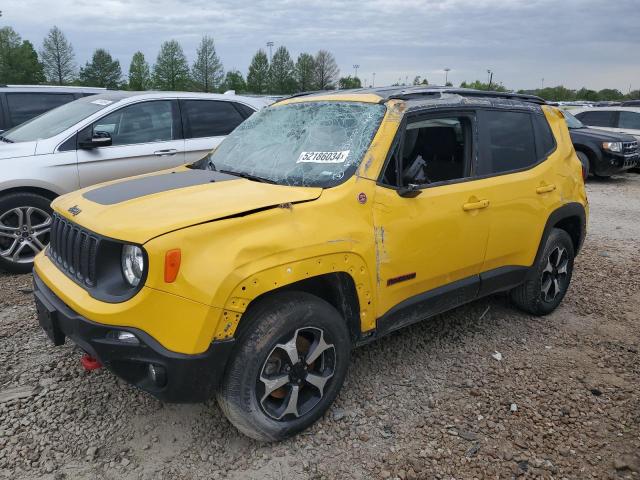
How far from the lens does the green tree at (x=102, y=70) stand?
5938 cm

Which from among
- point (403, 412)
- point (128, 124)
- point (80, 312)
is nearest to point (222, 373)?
point (80, 312)

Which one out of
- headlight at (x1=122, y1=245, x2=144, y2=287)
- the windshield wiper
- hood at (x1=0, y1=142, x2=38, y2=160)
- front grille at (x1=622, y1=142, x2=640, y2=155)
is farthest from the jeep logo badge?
front grille at (x1=622, y1=142, x2=640, y2=155)

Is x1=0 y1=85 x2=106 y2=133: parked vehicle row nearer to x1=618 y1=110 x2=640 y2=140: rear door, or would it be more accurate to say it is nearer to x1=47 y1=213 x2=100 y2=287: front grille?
x1=47 y1=213 x2=100 y2=287: front grille

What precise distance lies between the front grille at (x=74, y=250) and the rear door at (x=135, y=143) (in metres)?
2.71

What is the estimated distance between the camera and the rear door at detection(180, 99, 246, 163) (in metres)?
6.33

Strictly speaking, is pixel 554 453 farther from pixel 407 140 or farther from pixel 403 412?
pixel 407 140

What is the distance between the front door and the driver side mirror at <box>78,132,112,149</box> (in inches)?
135

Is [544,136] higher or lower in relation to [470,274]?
higher

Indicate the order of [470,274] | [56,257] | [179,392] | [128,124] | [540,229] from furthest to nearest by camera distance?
[128,124] < [540,229] < [470,274] < [56,257] < [179,392]

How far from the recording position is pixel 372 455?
2.79 metres

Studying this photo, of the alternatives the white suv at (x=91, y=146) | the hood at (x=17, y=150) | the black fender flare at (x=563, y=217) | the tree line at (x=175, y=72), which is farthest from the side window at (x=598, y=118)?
the tree line at (x=175, y=72)

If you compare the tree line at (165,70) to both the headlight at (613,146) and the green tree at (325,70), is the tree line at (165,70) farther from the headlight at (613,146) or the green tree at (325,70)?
the headlight at (613,146)

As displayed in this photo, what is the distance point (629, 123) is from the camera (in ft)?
45.5

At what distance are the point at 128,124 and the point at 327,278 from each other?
403 centimetres
